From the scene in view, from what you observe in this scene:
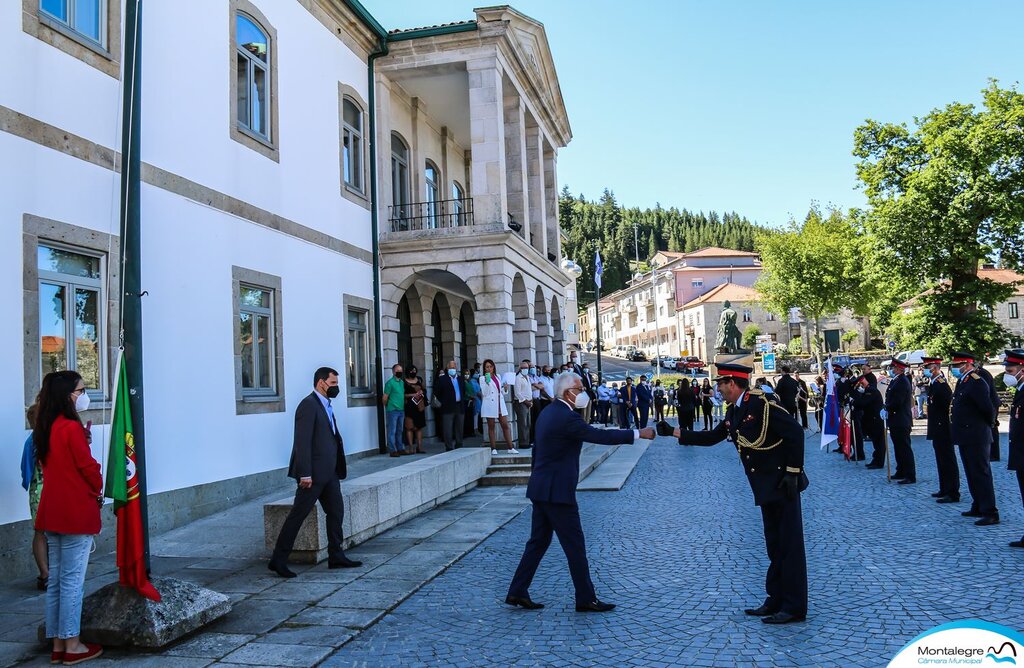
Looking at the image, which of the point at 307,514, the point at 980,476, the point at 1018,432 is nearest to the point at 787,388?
the point at 980,476

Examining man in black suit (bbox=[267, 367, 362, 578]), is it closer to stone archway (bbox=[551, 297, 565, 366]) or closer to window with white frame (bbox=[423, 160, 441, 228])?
window with white frame (bbox=[423, 160, 441, 228])

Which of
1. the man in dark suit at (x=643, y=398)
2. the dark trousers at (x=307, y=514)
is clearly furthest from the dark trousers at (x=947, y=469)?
the man in dark suit at (x=643, y=398)

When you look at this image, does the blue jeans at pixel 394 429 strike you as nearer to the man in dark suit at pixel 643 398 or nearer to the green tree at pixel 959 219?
the man in dark suit at pixel 643 398

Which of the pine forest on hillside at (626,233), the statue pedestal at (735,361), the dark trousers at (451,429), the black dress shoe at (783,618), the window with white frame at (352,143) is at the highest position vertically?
the pine forest on hillside at (626,233)

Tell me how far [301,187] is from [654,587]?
9.63 meters

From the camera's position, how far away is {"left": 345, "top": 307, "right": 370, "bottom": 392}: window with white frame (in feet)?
52.0

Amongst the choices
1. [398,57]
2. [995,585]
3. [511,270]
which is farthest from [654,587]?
[398,57]

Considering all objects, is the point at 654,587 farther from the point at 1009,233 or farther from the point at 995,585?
the point at 1009,233

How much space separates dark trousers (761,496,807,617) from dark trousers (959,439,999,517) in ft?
15.0

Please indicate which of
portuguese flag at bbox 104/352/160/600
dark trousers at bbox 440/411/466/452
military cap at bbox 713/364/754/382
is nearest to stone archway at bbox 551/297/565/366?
dark trousers at bbox 440/411/466/452

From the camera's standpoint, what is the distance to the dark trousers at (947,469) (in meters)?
10.7

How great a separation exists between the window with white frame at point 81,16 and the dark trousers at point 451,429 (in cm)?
919

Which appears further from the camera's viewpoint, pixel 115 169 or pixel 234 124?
pixel 234 124

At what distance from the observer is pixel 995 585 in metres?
6.39
